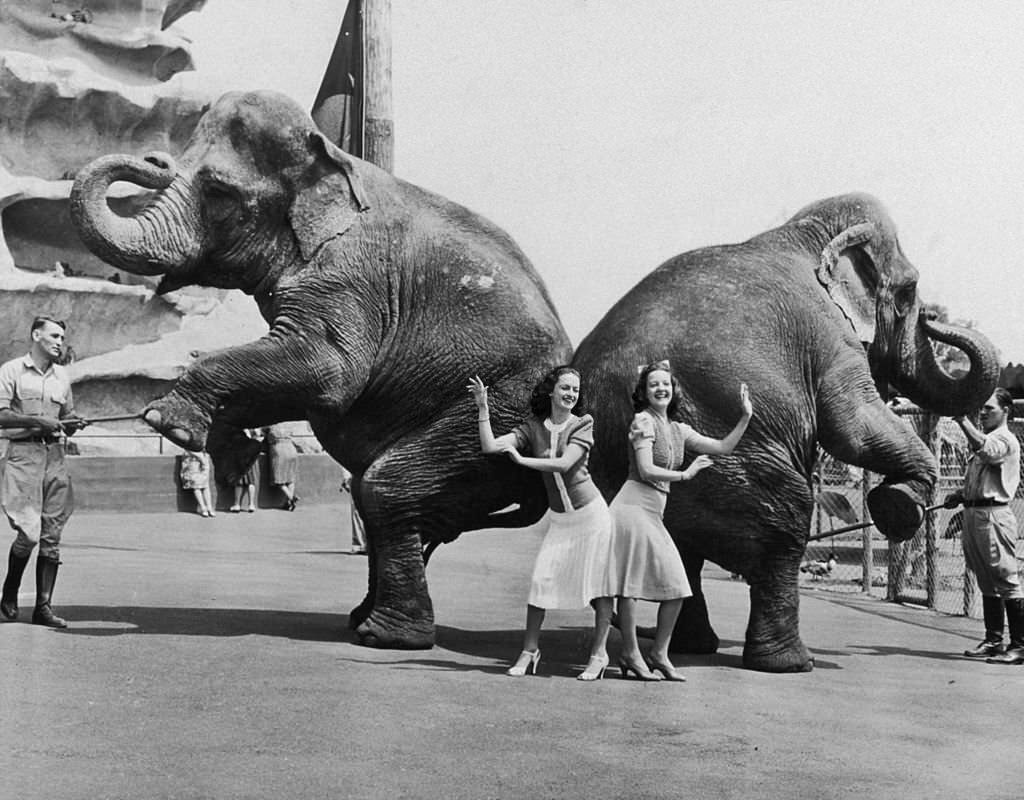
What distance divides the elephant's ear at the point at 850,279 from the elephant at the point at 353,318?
4.83 feet

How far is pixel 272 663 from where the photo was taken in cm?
717

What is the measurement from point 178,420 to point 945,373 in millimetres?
4339

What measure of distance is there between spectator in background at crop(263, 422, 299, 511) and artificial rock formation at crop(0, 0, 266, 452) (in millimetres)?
7389

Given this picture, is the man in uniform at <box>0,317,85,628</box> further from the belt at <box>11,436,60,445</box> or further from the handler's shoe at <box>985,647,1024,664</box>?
the handler's shoe at <box>985,647,1024,664</box>

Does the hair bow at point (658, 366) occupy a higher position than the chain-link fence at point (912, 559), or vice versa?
the hair bow at point (658, 366)

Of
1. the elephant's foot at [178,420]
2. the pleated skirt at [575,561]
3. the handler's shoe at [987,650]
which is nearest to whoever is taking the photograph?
the pleated skirt at [575,561]

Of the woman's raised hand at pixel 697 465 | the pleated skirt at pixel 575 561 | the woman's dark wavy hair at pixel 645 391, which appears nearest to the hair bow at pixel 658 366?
the woman's dark wavy hair at pixel 645 391

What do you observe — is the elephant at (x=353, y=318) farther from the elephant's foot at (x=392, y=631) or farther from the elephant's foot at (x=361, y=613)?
the elephant's foot at (x=361, y=613)

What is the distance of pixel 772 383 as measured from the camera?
7504 millimetres

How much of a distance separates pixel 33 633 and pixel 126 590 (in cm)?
257

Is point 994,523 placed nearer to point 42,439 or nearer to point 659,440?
point 659,440

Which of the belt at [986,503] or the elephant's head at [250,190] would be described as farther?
the belt at [986,503]

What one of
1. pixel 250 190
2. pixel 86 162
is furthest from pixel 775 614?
pixel 86 162

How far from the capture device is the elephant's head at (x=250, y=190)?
8.03m
